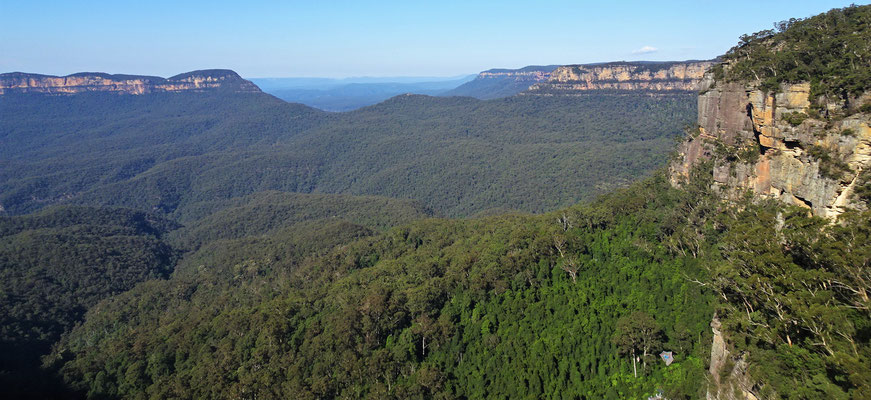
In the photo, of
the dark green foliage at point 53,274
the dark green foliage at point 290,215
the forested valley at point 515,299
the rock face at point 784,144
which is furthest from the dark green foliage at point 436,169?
the rock face at point 784,144

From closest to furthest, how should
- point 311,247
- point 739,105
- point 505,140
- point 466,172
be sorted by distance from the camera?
1. point 739,105
2. point 311,247
3. point 466,172
4. point 505,140

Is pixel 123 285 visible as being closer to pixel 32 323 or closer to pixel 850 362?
pixel 32 323

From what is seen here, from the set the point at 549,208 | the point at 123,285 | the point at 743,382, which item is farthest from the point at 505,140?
the point at 743,382

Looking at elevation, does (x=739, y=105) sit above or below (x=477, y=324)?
above

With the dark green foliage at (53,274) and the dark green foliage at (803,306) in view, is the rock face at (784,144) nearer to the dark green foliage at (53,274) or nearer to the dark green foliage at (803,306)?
the dark green foliage at (803,306)

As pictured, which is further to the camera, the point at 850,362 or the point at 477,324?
the point at 477,324

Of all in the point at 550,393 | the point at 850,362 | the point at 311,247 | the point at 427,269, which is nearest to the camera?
the point at 850,362
